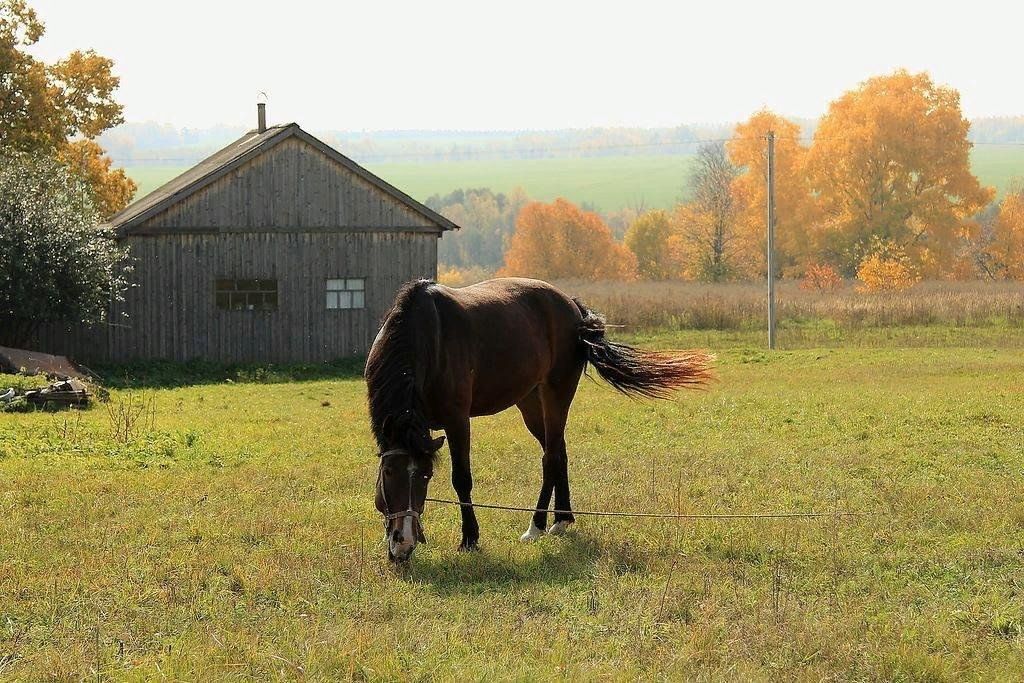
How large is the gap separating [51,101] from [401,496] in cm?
3216

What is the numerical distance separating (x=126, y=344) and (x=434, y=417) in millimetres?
20601

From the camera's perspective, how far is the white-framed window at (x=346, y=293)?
30.0 m

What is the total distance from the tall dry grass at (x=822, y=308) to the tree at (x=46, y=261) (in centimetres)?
1710

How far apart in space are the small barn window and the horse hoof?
2013 centimetres

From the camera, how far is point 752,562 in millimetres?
9195

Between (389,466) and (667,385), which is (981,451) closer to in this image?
(667,385)

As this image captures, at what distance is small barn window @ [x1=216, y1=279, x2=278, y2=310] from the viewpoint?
2914 centimetres

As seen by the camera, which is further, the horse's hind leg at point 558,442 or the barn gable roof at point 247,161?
the barn gable roof at point 247,161

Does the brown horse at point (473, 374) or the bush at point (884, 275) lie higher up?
the bush at point (884, 275)

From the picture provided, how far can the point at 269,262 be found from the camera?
2945cm

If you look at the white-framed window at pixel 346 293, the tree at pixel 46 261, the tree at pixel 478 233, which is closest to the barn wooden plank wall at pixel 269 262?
the white-framed window at pixel 346 293

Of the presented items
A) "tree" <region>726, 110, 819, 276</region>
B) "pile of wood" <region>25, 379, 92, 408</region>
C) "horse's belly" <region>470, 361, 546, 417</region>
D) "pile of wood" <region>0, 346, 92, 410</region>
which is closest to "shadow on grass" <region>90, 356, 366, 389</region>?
"pile of wood" <region>0, 346, 92, 410</region>

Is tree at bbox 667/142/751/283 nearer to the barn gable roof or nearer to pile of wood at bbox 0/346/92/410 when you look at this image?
the barn gable roof

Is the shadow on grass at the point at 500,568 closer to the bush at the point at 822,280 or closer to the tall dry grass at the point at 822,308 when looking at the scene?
the tall dry grass at the point at 822,308
